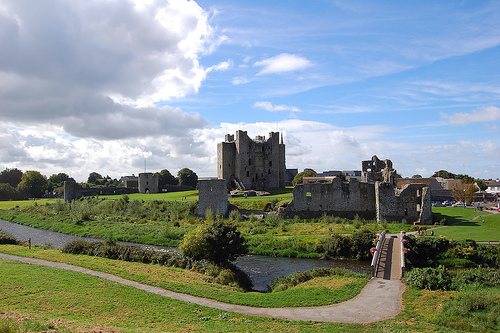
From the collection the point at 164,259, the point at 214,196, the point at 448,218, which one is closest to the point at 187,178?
the point at 214,196

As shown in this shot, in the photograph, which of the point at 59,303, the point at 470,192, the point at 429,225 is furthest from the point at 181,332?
the point at 470,192

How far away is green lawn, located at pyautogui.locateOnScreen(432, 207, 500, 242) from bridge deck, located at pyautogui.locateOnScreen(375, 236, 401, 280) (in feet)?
20.1

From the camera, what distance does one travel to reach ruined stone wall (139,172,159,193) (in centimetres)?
7150

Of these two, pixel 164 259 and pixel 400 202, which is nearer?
pixel 164 259

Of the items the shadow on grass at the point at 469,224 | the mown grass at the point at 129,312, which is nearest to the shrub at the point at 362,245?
the shadow on grass at the point at 469,224

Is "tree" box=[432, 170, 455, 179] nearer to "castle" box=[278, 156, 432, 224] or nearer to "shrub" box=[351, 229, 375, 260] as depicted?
"castle" box=[278, 156, 432, 224]

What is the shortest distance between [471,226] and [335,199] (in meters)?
12.8

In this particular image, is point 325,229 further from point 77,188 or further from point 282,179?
point 77,188

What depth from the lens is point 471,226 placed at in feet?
105

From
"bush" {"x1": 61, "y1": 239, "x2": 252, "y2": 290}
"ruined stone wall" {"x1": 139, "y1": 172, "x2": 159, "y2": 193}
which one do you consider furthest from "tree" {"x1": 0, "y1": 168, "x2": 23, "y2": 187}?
"bush" {"x1": 61, "y1": 239, "x2": 252, "y2": 290}

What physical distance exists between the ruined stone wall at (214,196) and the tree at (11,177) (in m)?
80.1

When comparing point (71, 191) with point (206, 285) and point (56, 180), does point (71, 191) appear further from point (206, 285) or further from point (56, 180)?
point (206, 285)

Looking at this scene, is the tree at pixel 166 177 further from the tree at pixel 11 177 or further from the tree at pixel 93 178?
the tree at pixel 93 178

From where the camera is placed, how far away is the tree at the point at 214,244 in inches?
874
